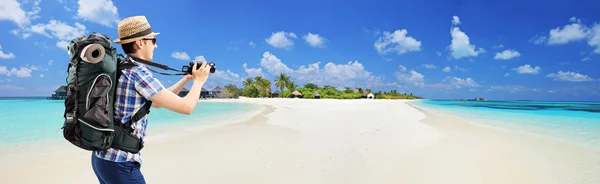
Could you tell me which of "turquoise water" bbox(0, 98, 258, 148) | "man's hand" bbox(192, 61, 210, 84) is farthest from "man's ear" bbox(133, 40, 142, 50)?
"turquoise water" bbox(0, 98, 258, 148)

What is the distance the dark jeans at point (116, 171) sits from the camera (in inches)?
61.6

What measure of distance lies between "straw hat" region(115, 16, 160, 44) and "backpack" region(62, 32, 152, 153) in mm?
120

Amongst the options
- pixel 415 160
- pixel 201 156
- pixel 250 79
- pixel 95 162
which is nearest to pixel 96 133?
pixel 95 162

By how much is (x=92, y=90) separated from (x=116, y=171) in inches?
18.8

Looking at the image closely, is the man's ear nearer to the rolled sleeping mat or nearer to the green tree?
the rolled sleeping mat

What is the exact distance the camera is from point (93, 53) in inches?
51.1

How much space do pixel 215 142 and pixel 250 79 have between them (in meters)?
88.6

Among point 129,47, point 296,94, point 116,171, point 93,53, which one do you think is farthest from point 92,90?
point 296,94

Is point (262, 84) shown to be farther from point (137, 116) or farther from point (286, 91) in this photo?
point (137, 116)

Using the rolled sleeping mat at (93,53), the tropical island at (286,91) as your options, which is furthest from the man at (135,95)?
the tropical island at (286,91)

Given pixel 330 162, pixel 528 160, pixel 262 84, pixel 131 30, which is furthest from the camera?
pixel 262 84

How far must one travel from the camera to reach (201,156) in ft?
18.8

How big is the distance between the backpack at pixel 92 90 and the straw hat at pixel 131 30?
120 millimetres

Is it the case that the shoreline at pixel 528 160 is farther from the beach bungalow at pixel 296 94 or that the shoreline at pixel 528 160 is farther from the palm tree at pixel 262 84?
the palm tree at pixel 262 84
